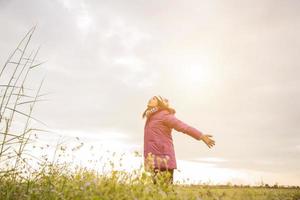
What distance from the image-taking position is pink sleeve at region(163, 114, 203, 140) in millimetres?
9884

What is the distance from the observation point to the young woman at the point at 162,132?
9.85m

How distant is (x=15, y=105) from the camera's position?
18.9 ft

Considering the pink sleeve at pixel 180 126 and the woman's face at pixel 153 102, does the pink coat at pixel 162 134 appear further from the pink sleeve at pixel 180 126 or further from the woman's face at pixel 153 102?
the woman's face at pixel 153 102

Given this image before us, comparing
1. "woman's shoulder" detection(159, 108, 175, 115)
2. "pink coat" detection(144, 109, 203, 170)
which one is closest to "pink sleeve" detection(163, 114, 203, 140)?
"pink coat" detection(144, 109, 203, 170)

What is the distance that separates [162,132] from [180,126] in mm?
511

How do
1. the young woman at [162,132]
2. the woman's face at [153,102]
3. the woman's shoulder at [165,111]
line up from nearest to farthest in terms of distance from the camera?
the young woman at [162,132] < the woman's shoulder at [165,111] < the woman's face at [153,102]

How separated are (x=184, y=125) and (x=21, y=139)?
512cm

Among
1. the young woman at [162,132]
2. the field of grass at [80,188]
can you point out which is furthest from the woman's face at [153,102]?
the field of grass at [80,188]

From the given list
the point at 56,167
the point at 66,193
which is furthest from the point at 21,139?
the point at 56,167

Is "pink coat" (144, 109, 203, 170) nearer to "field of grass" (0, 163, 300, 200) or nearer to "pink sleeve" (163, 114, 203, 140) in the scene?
"pink sleeve" (163, 114, 203, 140)

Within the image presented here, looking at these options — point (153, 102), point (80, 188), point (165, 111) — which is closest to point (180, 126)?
point (165, 111)

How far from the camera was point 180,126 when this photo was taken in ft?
33.2

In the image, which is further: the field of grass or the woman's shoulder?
the woman's shoulder

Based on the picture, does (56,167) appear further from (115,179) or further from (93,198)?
(93,198)
